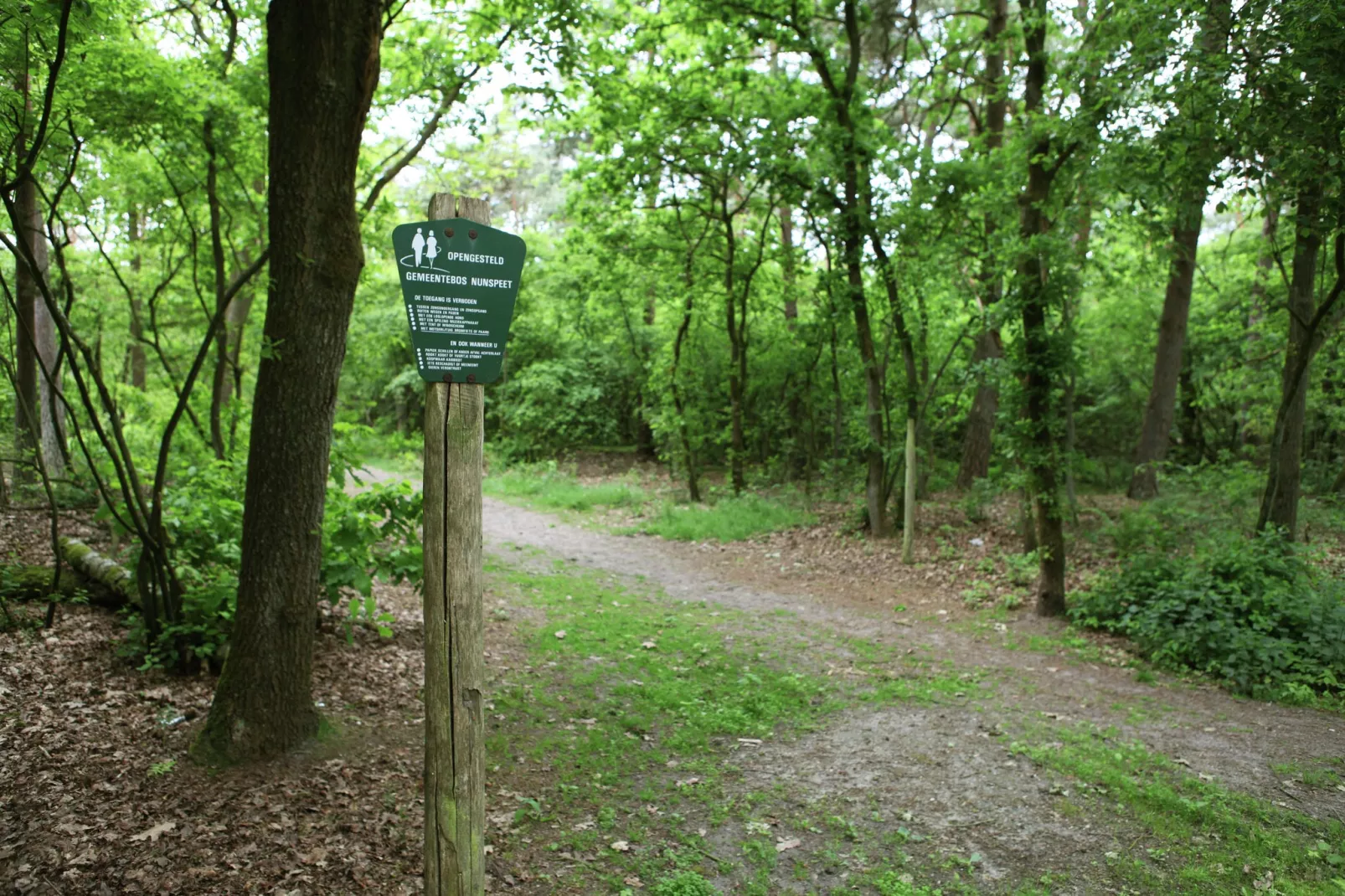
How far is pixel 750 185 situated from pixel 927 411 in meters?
4.71

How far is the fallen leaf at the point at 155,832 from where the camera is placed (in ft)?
11.5

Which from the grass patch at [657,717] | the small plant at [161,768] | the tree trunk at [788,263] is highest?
the tree trunk at [788,263]

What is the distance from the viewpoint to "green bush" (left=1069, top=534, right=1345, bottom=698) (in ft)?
20.4

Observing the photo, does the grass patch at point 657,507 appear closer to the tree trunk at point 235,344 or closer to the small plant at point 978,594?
the small plant at point 978,594

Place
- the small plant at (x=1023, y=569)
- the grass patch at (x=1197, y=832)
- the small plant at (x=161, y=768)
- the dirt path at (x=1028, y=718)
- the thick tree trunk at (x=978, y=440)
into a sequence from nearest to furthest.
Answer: the grass patch at (x=1197, y=832), the small plant at (x=161, y=768), the dirt path at (x=1028, y=718), the small plant at (x=1023, y=569), the thick tree trunk at (x=978, y=440)

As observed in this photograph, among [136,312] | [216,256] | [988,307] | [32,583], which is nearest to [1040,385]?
[988,307]

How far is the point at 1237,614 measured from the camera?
691cm

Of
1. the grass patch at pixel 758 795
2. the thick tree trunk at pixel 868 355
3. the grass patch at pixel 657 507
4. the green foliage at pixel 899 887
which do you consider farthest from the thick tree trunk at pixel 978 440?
the green foliage at pixel 899 887

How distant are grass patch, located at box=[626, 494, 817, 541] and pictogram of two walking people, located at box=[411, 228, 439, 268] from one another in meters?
10.2

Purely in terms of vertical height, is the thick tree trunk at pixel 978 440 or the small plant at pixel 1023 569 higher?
the thick tree trunk at pixel 978 440

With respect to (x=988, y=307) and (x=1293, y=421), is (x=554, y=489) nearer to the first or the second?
(x=988, y=307)

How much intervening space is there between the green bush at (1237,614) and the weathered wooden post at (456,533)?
6.24 meters

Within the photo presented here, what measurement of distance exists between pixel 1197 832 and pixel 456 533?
396 cm

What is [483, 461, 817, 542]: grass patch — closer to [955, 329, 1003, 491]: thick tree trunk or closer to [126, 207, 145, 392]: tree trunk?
[955, 329, 1003, 491]: thick tree trunk
